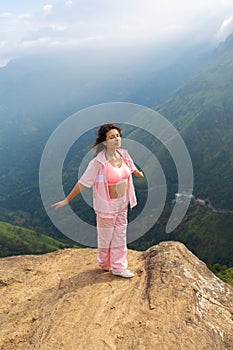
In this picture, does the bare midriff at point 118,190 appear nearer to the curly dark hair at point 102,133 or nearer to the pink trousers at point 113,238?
the pink trousers at point 113,238

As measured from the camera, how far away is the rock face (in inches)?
236

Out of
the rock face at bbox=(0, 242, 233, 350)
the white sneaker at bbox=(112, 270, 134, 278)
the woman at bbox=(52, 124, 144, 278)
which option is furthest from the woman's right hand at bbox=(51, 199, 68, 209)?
the white sneaker at bbox=(112, 270, 134, 278)

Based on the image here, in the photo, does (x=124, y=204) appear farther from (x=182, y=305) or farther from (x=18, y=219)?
(x=18, y=219)

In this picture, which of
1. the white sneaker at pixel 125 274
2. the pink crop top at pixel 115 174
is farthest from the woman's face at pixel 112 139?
the white sneaker at pixel 125 274

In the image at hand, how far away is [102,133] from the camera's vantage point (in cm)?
796

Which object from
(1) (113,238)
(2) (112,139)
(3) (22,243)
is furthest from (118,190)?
(3) (22,243)

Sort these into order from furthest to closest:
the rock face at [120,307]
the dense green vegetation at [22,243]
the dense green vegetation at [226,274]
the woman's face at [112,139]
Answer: the dense green vegetation at [22,243], the dense green vegetation at [226,274], the woman's face at [112,139], the rock face at [120,307]

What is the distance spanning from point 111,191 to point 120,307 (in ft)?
8.91

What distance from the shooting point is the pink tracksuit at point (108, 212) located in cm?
788

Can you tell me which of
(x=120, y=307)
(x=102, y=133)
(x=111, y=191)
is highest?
(x=102, y=133)

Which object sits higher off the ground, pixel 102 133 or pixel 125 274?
pixel 102 133

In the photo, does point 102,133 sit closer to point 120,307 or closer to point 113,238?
point 113,238

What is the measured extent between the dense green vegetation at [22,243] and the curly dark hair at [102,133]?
4165 inches

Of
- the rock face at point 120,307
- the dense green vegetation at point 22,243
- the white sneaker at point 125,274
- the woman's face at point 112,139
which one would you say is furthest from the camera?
the dense green vegetation at point 22,243
